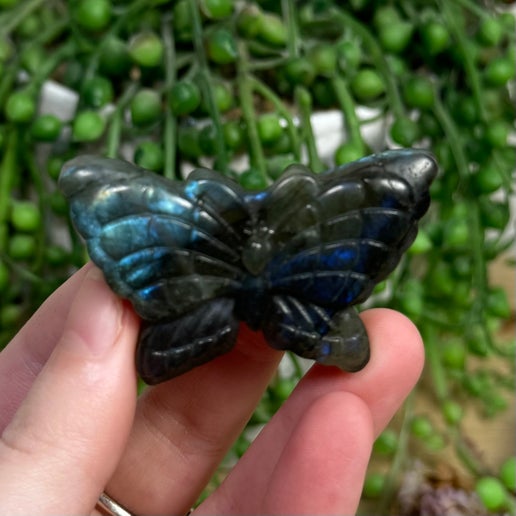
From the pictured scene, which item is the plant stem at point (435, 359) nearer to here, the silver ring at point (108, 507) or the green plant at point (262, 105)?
the green plant at point (262, 105)

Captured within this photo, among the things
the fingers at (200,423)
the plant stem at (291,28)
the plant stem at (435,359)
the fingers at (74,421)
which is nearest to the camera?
the fingers at (74,421)

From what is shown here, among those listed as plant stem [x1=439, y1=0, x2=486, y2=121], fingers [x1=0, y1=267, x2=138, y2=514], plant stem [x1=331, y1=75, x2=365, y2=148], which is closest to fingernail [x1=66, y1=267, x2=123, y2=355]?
fingers [x1=0, y1=267, x2=138, y2=514]

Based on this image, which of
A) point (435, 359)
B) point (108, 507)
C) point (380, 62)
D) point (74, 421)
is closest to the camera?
point (74, 421)

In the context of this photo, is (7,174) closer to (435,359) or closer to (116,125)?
(116,125)

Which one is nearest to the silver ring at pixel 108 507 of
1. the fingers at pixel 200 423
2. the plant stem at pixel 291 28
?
the fingers at pixel 200 423

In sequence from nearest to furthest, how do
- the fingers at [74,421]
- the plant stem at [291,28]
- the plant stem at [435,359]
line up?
1. the fingers at [74,421]
2. the plant stem at [291,28]
3. the plant stem at [435,359]

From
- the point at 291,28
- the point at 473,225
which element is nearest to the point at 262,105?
the point at 291,28

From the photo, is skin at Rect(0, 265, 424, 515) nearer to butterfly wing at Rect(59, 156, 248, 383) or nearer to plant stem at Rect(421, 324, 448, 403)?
butterfly wing at Rect(59, 156, 248, 383)

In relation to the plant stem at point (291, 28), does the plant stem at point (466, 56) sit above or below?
below

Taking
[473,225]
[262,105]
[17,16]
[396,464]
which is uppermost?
[17,16]
